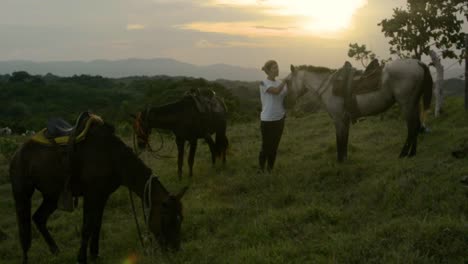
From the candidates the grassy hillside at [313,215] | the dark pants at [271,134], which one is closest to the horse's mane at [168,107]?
the grassy hillside at [313,215]

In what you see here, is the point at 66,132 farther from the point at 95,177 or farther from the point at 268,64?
the point at 268,64

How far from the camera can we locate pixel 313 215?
243 inches

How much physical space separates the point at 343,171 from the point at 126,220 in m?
4.25

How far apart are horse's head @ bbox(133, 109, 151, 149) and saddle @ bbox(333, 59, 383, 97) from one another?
13.8 ft

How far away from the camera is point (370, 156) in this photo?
32.3ft

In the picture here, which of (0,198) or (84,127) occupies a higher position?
(84,127)

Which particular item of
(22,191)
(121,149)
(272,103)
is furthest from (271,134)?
(22,191)

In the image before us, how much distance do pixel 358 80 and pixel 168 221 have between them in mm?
5948

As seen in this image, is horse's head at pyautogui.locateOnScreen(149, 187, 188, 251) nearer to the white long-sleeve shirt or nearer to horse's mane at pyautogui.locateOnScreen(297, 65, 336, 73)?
the white long-sleeve shirt

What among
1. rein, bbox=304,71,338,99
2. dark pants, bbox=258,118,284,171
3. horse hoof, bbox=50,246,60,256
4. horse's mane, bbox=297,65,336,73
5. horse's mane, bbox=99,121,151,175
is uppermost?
horse's mane, bbox=297,65,336,73

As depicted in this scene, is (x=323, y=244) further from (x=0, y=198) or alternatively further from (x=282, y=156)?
(x=0, y=198)

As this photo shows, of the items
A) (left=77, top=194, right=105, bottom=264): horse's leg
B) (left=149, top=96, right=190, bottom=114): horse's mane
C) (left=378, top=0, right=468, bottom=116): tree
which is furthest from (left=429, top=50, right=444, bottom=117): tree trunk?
(left=77, top=194, right=105, bottom=264): horse's leg

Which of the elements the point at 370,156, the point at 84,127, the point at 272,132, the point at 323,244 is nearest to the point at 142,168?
the point at 84,127

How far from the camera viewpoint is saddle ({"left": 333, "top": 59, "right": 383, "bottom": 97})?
9.00 meters
